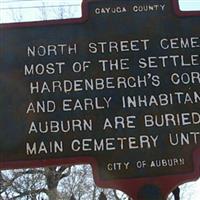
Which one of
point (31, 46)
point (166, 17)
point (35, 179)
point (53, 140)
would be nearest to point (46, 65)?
point (31, 46)

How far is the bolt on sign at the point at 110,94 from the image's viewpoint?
20.9 ft

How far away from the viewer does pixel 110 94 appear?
6613 millimetres

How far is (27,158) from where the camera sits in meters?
6.48

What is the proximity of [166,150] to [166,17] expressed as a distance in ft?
5.75

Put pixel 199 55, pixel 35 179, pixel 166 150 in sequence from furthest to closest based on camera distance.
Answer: pixel 35 179 → pixel 199 55 → pixel 166 150

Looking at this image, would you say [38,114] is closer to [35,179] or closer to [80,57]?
[80,57]

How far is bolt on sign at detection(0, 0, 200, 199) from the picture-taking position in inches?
251

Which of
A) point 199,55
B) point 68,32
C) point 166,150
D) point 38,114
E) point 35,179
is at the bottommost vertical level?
point 166,150

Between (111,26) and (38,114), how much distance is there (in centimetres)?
147

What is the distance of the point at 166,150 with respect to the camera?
251 inches


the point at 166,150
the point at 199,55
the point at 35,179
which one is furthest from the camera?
the point at 35,179

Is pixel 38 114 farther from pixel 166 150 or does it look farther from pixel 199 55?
pixel 199 55

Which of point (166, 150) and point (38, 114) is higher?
point (38, 114)

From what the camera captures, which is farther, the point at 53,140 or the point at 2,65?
the point at 2,65
